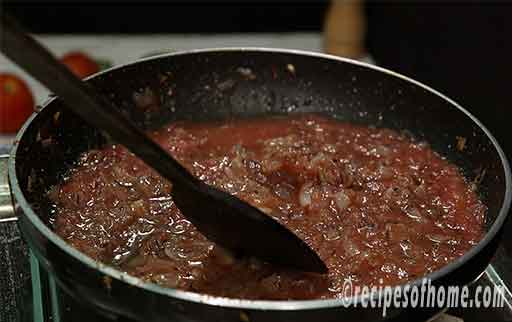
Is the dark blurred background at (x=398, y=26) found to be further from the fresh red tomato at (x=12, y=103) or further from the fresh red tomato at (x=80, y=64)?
the fresh red tomato at (x=12, y=103)

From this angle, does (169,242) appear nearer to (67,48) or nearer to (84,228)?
(84,228)

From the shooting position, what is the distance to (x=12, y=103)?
2297mm

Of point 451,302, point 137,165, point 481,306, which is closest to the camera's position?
point 451,302

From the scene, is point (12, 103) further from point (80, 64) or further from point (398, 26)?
point (398, 26)

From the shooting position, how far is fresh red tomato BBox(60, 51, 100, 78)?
2406 millimetres

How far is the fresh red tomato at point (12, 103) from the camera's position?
2287 mm

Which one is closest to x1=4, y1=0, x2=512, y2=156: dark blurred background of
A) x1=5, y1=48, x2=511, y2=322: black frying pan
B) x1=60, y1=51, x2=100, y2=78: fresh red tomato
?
x1=60, y1=51, x2=100, y2=78: fresh red tomato

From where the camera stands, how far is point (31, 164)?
3.90 feet

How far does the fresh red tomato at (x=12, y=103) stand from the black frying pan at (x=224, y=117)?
98 centimetres

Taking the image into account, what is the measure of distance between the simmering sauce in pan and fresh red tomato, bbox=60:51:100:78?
39.9 inches

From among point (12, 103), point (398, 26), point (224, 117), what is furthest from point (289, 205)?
point (398, 26)

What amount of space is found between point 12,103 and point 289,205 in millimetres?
1415

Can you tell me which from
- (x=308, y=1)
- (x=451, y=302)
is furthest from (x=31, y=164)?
(x=308, y=1)

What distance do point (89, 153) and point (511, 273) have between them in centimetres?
88
